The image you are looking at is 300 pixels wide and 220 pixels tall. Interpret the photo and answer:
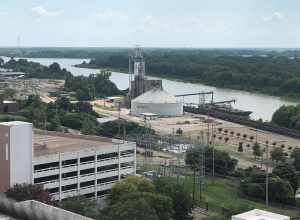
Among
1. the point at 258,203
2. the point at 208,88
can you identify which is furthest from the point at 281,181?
the point at 208,88

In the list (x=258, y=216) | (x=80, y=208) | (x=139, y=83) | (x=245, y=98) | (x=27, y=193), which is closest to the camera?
A: (x=258, y=216)

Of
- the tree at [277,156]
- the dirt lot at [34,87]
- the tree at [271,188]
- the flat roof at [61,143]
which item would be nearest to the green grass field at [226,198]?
the tree at [271,188]

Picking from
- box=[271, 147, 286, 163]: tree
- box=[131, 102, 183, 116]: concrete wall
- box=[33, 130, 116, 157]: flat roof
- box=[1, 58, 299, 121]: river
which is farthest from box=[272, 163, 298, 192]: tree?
box=[1, 58, 299, 121]: river

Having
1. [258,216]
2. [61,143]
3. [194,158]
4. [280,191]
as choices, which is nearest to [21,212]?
[258,216]

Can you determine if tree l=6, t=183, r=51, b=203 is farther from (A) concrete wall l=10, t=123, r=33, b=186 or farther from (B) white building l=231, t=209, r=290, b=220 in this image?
(B) white building l=231, t=209, r=290, b=220

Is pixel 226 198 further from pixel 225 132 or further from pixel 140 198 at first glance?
pixel 225 132
